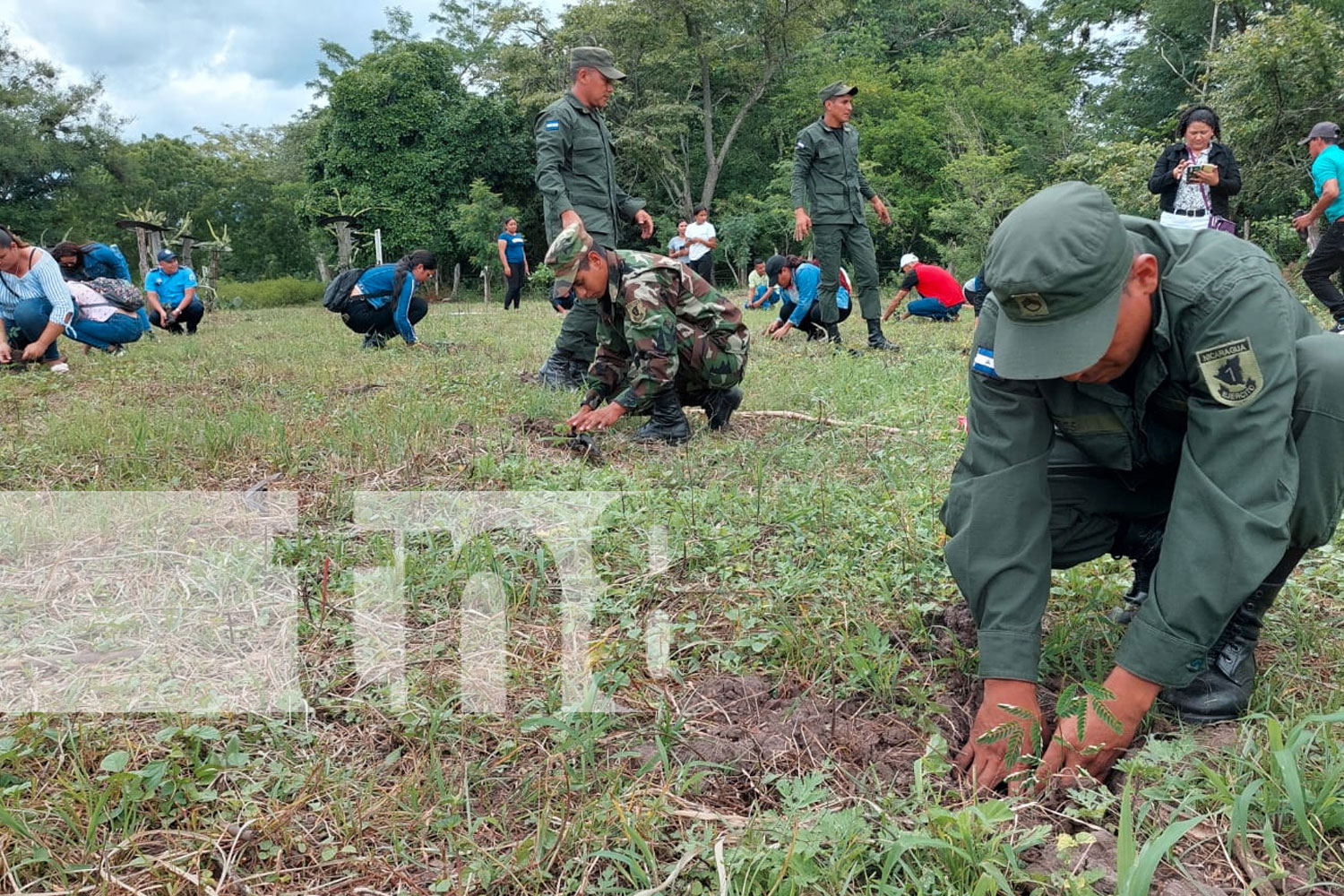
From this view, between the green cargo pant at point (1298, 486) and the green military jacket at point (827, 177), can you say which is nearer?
the green cargo pant at point (1298, 486)

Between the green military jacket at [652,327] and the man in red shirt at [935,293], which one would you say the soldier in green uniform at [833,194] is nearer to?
the green military jacket at [652,327]

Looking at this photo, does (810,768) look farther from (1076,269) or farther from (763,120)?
(763,120)

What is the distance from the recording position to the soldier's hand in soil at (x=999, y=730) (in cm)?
150

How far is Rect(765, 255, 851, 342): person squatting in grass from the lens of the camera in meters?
8.12

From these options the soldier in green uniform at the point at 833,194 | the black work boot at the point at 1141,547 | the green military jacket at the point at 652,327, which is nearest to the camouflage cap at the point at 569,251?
the green military jacket at the point at 652,327

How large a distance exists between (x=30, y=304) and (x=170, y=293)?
3.36m

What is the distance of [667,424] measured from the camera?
12.6 ft

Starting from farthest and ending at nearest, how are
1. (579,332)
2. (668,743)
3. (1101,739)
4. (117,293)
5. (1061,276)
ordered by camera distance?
(117,293)
(579,332)
(668,743)
(1101,739)
(1061,276)

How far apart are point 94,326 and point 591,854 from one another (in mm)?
7309

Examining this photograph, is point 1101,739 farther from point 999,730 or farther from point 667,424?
point 667,424

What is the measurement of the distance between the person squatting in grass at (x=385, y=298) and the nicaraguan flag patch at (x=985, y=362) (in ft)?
19.5

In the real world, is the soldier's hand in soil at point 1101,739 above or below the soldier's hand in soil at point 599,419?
below

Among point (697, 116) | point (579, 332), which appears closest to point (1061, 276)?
point (579, 332)

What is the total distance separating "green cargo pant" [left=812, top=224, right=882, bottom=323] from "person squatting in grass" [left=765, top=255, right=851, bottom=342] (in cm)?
96
